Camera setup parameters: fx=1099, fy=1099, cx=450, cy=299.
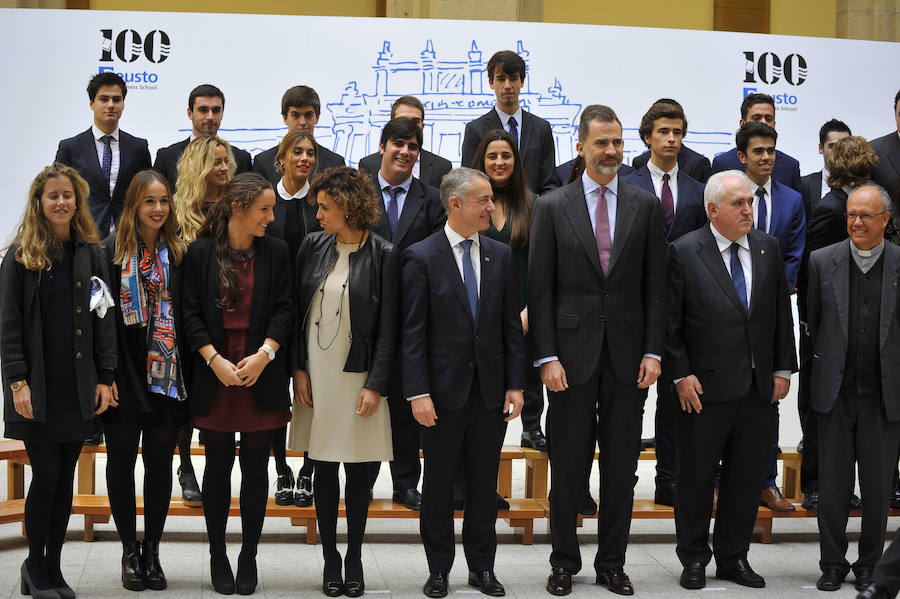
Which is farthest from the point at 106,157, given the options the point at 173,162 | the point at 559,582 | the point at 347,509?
the point at 559,582

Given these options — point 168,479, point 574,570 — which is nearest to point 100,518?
point 168,479

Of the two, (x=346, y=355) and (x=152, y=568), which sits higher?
(x=346, y=355)

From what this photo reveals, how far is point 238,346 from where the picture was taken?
4273mm

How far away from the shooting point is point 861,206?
459cm

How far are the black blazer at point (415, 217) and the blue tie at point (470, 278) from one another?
63 centimetres

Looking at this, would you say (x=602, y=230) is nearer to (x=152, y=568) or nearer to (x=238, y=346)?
→ (x=238, y=346)

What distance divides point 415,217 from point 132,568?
1939 mm

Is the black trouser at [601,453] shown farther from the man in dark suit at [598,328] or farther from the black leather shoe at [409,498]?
the black leather shoe at [409,498]

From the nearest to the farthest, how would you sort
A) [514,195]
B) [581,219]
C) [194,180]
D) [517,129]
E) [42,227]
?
[42,227] < [581,219] < [194,180] < [514,195] < [517,129]

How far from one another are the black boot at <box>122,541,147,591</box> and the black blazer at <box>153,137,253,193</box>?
1817mm

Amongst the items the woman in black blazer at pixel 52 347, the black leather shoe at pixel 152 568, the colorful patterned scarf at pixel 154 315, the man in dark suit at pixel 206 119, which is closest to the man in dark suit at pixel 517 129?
the man in dark suit at pixel 206 119

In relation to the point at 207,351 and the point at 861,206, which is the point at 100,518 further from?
the point at 861,206

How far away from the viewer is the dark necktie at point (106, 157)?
5691 mm

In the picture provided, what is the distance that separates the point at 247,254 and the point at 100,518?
5.51ft
